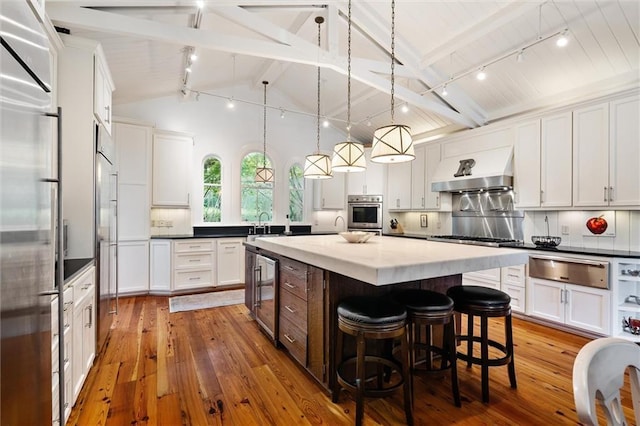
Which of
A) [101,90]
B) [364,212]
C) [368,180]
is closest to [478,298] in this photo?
[101,90]

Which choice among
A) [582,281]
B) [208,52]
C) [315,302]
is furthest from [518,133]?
[208,52]

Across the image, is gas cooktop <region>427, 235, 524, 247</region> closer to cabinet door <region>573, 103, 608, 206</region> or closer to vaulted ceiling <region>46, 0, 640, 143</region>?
cabinet door <region>573, 103, 608, 206</region>

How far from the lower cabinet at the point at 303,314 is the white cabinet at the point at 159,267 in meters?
2.79

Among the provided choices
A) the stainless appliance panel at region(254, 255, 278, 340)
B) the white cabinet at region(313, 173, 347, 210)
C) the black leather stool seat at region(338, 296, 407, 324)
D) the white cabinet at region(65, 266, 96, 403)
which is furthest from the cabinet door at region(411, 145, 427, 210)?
the white cabinet at region(65, 266, 96, 403)

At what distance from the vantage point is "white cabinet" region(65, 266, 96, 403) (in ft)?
6.49

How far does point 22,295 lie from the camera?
3.24ft

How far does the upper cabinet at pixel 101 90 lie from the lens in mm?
2602

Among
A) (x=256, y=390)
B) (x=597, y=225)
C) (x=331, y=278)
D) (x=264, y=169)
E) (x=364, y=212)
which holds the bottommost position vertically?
(x=256, y=390)

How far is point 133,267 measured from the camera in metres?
4.63

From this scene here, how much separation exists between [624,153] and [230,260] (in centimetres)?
534

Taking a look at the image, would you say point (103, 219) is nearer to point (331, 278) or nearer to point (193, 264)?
point (331, 278)

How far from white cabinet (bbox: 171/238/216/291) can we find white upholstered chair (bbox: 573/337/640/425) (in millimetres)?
4999

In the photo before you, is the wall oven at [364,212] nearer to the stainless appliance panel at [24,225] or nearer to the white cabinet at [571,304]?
the white cabinet at [571,304]

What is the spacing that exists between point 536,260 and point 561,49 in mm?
2407
